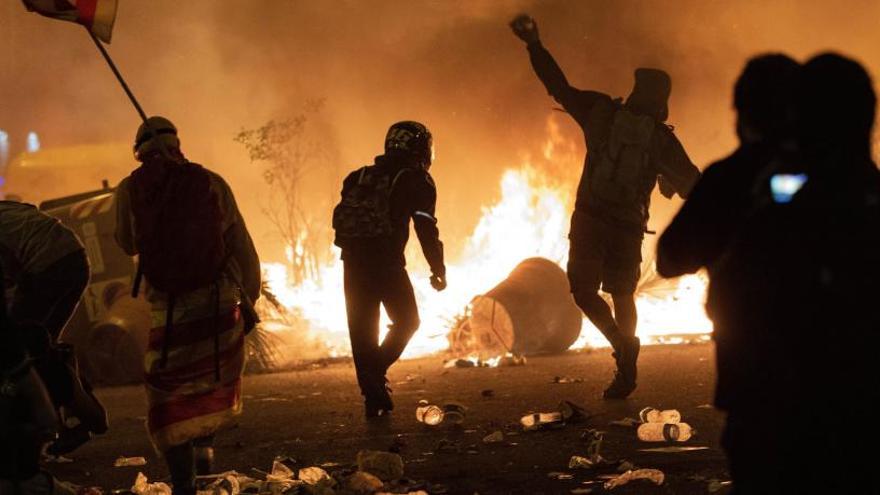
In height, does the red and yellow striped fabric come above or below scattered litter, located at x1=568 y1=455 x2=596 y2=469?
above

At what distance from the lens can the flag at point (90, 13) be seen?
5211 mm

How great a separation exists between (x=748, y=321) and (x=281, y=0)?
65.8 feet

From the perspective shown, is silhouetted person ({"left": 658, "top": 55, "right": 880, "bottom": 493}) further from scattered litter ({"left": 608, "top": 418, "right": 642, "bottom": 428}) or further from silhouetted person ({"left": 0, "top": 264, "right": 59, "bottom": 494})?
scattered litter ({"left": 608, "top": 418, "right": 642, "bottom": 428})

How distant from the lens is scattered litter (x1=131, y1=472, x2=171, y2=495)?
4.97m

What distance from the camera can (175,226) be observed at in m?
4.59

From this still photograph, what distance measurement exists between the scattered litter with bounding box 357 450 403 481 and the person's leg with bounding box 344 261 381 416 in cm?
212

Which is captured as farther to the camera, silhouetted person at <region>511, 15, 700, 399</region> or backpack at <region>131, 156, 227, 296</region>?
silhouetted person at <region>511, 15, 700, 399</region>

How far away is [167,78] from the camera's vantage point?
Result: 24703 mm

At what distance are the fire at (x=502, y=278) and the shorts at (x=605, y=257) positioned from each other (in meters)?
5.03

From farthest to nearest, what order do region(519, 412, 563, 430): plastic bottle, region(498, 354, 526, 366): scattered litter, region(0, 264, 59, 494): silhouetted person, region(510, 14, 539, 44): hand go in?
1. region(498, 354, 526, 366): scattered litter
2. region(510, 14, 539, 44): hand
3. region(519, 412, 563, 430): plastic bottle
4. region(0, 264, 59, 494): silhouetted person

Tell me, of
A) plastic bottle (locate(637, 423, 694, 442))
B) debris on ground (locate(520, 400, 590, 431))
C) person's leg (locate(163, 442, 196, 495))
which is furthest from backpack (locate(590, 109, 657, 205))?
person's leg (locate(163, 442, 196, 495))

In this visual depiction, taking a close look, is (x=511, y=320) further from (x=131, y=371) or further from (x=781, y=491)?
(x=781, y=491)

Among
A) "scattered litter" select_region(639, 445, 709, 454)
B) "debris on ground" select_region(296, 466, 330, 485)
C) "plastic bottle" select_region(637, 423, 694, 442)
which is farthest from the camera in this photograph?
"plastic bottle" select_region(637, 423, 694, 442)

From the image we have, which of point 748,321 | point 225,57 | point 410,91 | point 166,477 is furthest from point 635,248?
point 225,57
